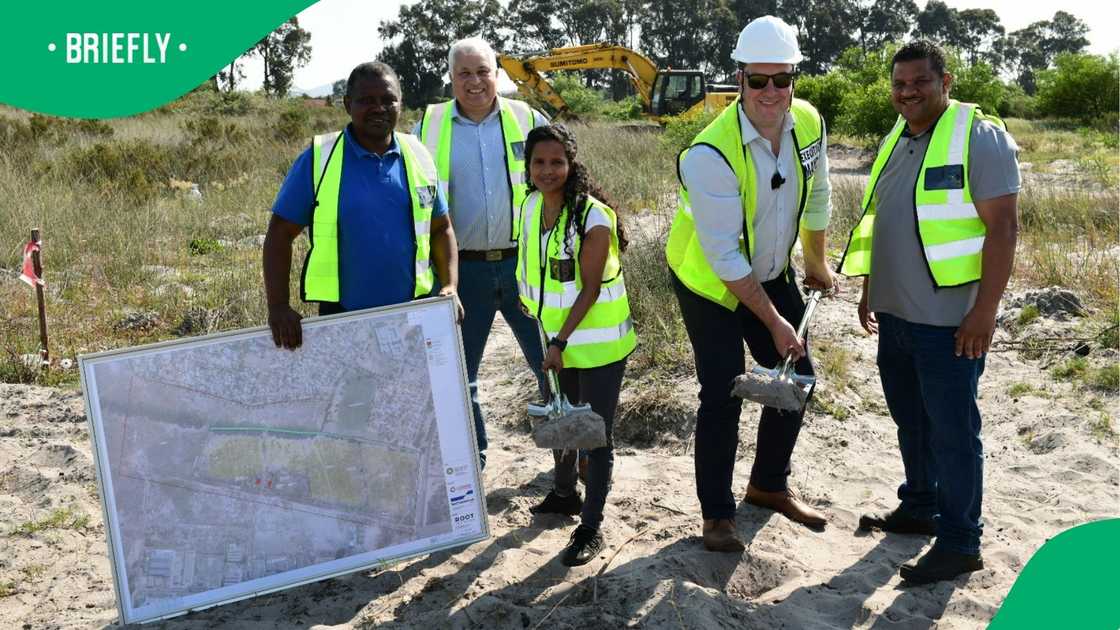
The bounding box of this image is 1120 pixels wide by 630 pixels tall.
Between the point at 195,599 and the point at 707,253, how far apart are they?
7.47 ft

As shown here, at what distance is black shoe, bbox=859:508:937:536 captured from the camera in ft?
14.4

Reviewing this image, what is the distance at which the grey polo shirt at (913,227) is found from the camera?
3.49 m

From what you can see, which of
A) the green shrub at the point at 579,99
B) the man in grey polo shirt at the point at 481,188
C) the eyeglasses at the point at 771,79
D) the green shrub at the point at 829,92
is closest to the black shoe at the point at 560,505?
the man in grey polo shirt at the point at 481,188

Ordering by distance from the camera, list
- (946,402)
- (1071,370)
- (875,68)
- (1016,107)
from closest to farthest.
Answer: (946,402) → (1071,370) → (875,68) → (1016,107)

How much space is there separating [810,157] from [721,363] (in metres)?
0.90

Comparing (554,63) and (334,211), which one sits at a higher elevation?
(554,63)

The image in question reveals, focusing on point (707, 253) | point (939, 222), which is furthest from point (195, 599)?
point (939, 222)

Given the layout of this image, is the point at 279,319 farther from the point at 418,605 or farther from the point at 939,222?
the point at 939,222

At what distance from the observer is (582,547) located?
13.0 ft

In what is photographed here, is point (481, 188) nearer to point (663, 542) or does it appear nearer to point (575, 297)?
point (575, 297)

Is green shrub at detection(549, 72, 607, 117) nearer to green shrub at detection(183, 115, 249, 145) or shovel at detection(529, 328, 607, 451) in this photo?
green shrub at detection(183, 115, 249, 145)

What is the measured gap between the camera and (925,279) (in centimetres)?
373

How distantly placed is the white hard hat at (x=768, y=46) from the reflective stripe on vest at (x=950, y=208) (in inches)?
24.6

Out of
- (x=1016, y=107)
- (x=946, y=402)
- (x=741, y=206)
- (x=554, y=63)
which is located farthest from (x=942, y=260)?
(x=1016, y=107)
